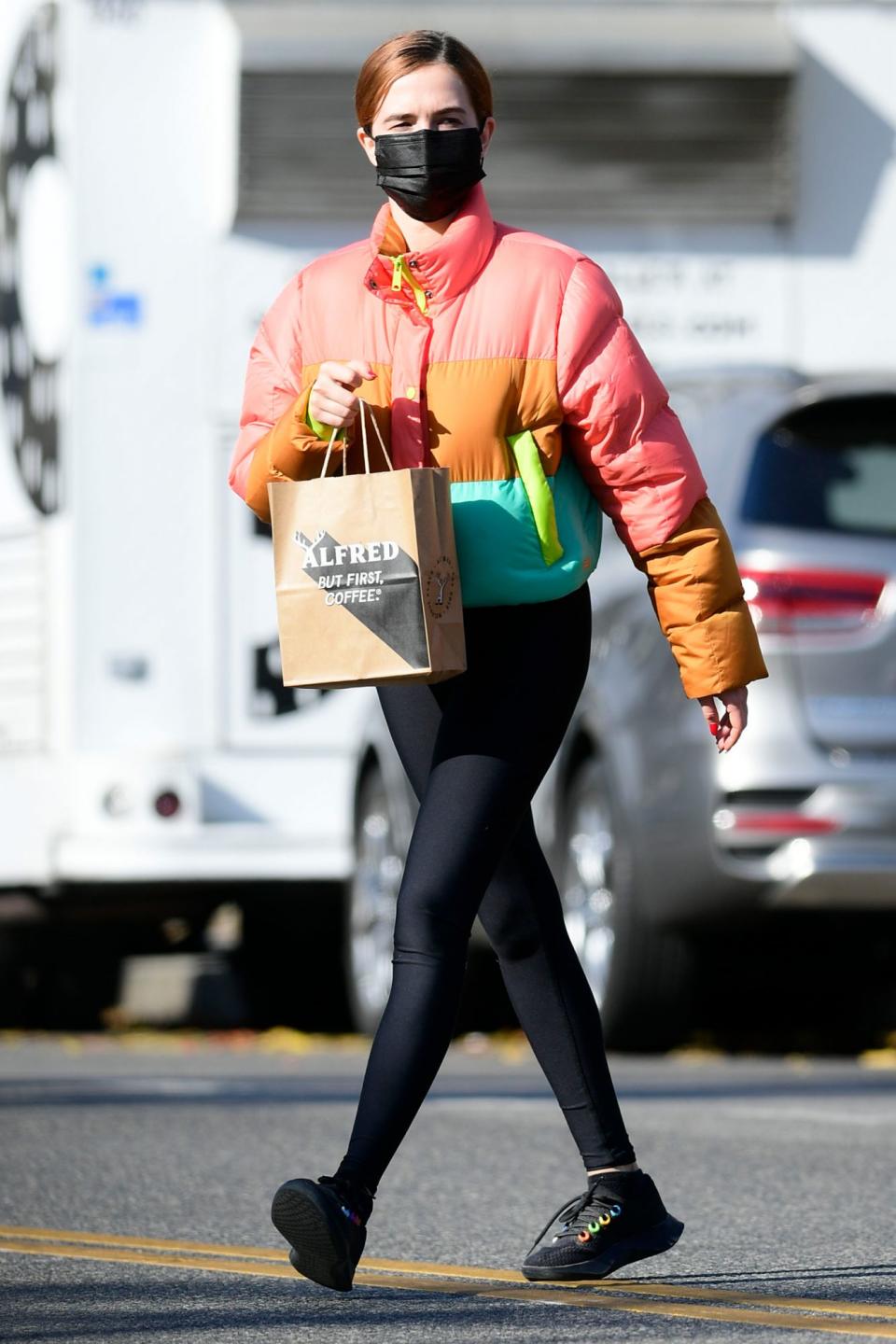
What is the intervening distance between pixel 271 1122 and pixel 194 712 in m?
3.70

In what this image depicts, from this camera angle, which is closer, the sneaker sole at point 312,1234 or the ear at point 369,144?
the sneaker sole at point 312,1234

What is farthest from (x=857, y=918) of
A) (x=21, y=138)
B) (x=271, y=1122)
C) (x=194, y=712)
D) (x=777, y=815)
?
(x=21, y=138)

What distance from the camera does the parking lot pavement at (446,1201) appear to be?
4.52m

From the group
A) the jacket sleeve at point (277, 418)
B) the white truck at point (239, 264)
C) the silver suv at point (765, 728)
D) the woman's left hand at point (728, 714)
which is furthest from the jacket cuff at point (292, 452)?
the white truck at point (239, 264)

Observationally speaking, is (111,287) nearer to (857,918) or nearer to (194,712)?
(194,712)

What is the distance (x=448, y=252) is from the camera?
4668 millimetres

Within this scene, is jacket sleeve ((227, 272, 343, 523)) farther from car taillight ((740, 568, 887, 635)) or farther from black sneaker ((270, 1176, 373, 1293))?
car taillight ((740, 568, 887, 635))

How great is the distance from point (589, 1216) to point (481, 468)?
1.13m

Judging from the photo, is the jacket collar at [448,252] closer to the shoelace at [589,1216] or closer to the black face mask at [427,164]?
the black face mask at [427,164]

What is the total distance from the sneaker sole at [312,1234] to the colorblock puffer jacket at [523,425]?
89 cm

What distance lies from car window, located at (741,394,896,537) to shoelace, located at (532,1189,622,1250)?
3.72 meters

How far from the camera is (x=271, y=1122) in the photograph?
7.33 metres

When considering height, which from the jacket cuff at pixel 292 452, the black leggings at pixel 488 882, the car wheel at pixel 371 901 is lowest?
the car wheel at pixel 371 901

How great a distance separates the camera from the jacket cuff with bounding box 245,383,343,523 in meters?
4.64
